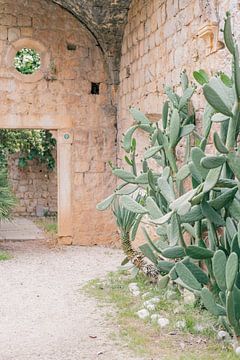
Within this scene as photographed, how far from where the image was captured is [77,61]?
7.50m

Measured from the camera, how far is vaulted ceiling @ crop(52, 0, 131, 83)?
22.7 feet

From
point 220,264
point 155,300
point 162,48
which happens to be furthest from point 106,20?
point 220,264

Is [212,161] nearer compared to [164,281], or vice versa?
[212,161]

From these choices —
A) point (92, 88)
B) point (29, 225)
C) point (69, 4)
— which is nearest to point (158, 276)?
point (92, 88)

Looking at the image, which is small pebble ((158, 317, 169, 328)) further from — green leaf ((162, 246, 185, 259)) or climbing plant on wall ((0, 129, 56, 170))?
climbing plant on wall ((0, 129, 56, 170))

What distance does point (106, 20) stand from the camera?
7098 millimetres

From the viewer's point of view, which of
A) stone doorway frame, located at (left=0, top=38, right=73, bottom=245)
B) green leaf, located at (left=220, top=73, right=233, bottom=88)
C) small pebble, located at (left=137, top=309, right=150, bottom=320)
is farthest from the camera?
stone doorway frame, located at (left=0, top=38, right=73, bottom=245)

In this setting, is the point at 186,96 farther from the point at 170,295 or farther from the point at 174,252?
the point at 170,295

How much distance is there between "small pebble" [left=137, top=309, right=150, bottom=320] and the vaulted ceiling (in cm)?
420

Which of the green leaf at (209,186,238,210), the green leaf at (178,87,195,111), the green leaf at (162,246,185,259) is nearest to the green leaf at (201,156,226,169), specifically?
the green leaf at (209,186,238,210)

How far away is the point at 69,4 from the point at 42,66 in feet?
2.91

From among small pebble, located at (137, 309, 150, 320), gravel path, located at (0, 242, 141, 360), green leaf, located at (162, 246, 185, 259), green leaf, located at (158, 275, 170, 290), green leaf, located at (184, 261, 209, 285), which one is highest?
green leaf, located at (162, 246, 185, 259)

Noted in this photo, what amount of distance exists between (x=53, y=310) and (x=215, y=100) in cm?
222

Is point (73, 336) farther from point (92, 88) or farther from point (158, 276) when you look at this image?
point (92, 88)
